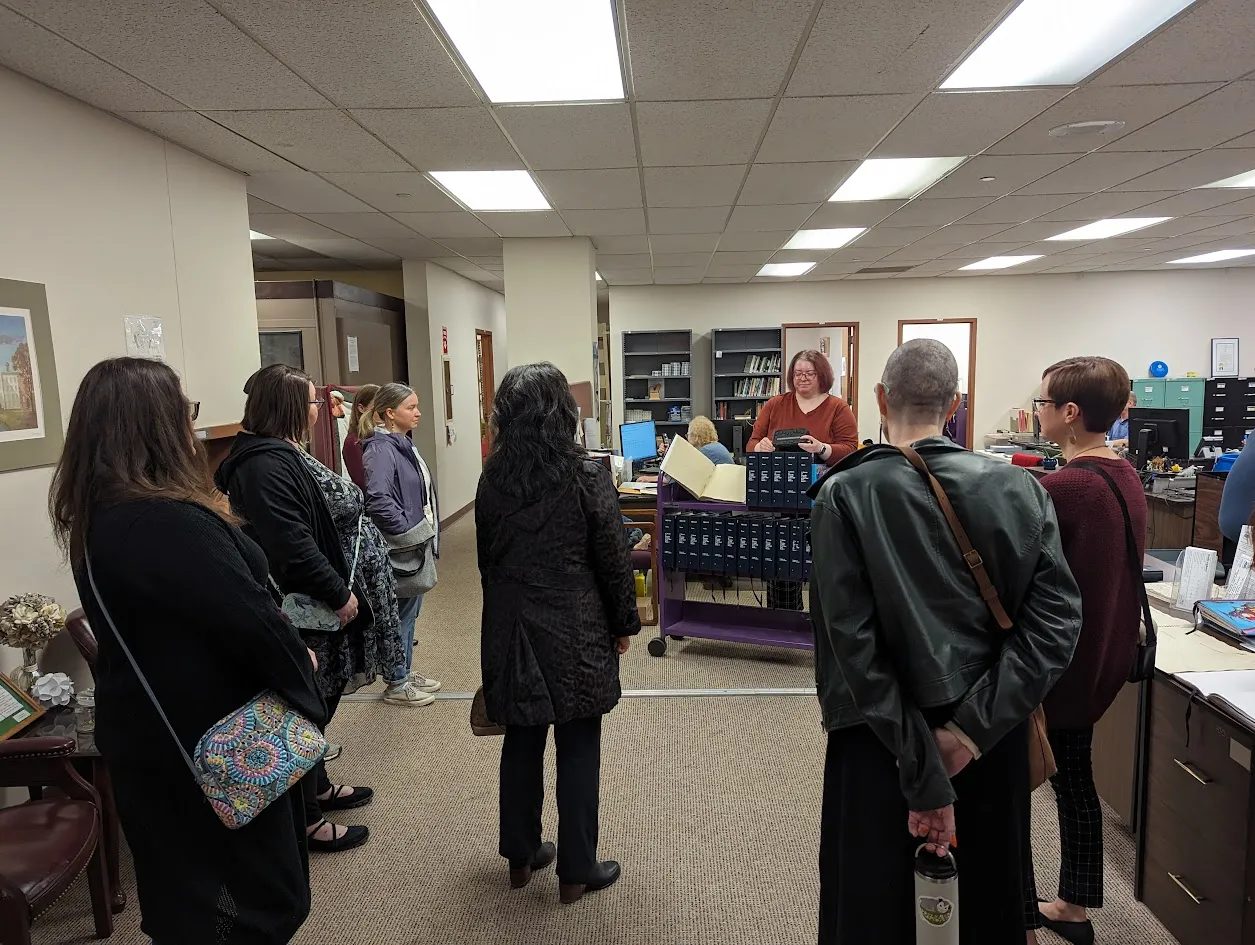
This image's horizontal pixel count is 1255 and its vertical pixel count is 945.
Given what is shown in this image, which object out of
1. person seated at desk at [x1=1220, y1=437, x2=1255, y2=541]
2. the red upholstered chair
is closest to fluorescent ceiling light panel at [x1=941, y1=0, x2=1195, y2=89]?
person seated at desk at [x1=1220, y1=437, x2=1255, y2=541]

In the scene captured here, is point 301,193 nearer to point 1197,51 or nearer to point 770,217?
point 770,217

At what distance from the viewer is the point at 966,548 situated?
1.31m

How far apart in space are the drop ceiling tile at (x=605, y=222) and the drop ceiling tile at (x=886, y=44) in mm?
2399

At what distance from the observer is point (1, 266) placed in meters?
2.51

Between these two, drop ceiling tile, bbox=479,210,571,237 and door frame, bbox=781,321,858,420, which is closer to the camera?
drop ceiling tile, bbox=479,210,571,237

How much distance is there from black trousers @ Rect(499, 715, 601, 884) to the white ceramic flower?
1492 mm

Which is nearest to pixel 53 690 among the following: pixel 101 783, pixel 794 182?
pixel 101 783

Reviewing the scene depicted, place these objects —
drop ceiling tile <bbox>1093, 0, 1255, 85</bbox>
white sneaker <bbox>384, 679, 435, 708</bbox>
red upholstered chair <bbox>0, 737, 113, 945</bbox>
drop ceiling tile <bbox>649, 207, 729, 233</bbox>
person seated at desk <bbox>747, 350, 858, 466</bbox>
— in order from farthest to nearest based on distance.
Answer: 1. drop ceiling tile <bbox>649, 207, 729, 233</bbox>
2. person seated at desk <bbox>747, 350, 858, 466</bbox>
3. white sneaker <bbox>384, 679, 435, 708</bbox>
4. drop ceiling tile <bbox>1093, 0, 1255, 85</bbox>
5. red upholstered chair <bbox>0, 737, 113, 945</bbox>

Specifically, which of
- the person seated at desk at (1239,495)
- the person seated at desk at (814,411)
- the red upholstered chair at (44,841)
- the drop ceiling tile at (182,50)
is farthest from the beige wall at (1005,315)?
the red upholstered chair at (44,841)

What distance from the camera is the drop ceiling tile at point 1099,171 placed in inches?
162

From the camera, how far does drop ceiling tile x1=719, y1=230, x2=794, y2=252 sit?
614cm

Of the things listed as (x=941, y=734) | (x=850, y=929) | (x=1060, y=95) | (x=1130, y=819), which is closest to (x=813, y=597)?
(x=941, y=734)

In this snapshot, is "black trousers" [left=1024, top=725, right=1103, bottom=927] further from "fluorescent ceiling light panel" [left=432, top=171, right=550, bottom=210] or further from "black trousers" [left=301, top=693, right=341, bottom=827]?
"fluorescent ceiling light panel" [left=432, top=171, right=550, bottom=210]

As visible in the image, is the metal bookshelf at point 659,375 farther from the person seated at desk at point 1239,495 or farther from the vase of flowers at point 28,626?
the vase of flowers at point 28,626
